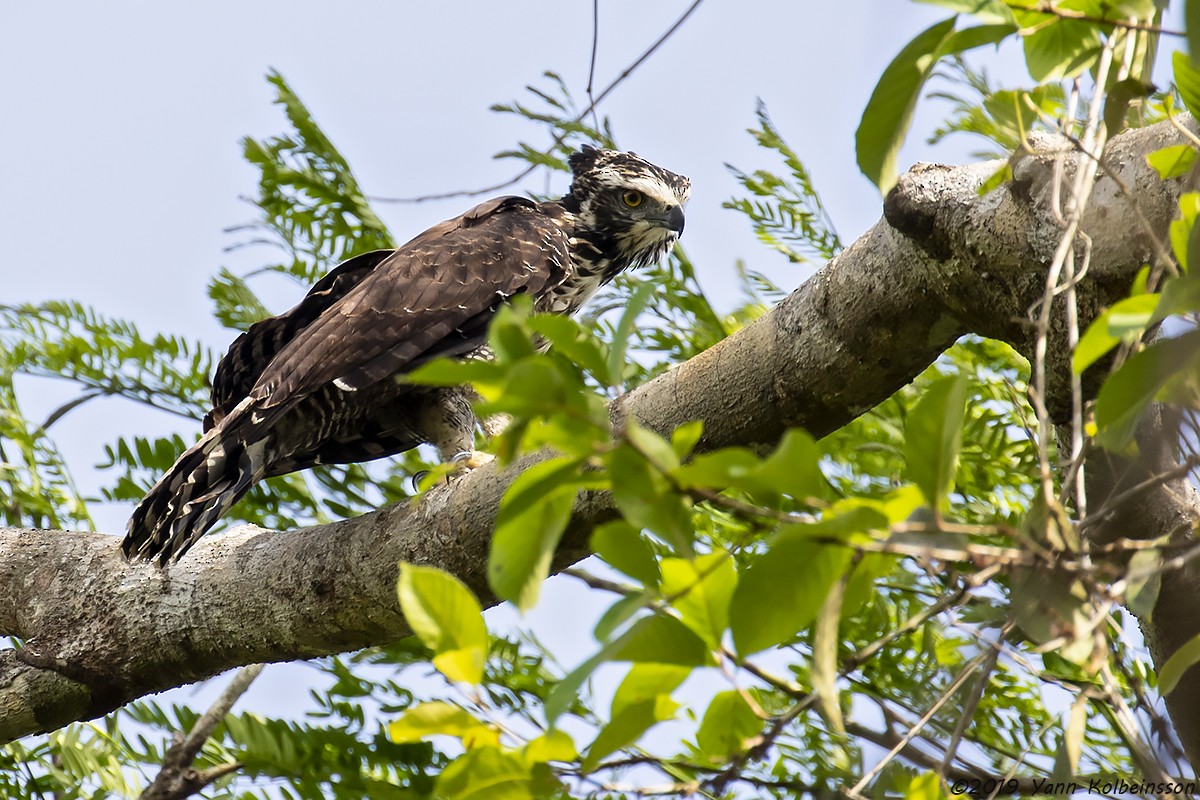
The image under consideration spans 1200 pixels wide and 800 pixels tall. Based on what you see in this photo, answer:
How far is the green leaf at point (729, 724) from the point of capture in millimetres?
1244

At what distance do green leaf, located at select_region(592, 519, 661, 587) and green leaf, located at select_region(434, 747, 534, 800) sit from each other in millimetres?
241

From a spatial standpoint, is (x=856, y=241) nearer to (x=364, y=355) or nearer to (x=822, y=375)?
(x=822, y=375)

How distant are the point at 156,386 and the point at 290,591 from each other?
159 centimetres

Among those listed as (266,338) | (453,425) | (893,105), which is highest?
(266,338)

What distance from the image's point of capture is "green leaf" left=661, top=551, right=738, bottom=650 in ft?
3.78

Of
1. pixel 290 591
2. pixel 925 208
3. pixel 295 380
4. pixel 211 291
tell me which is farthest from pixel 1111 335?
pixel 211 291

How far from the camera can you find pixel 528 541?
108 cm

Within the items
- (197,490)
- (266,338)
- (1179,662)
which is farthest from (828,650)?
(266,338)

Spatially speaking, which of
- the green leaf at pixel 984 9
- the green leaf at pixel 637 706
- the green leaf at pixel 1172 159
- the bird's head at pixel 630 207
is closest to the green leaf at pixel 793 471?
the green leaf at pixel 637 706

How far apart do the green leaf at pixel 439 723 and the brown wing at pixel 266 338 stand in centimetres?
285

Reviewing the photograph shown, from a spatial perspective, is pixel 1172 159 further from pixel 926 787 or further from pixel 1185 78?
pixel 926 787

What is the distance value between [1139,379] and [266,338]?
133 inches

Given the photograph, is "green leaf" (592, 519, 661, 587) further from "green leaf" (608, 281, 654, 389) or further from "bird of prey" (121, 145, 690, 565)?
"bird of prey" (121, 145, 690, 565)

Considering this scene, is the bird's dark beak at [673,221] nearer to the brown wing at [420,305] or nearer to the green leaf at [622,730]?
the brown wing at [420,305]
